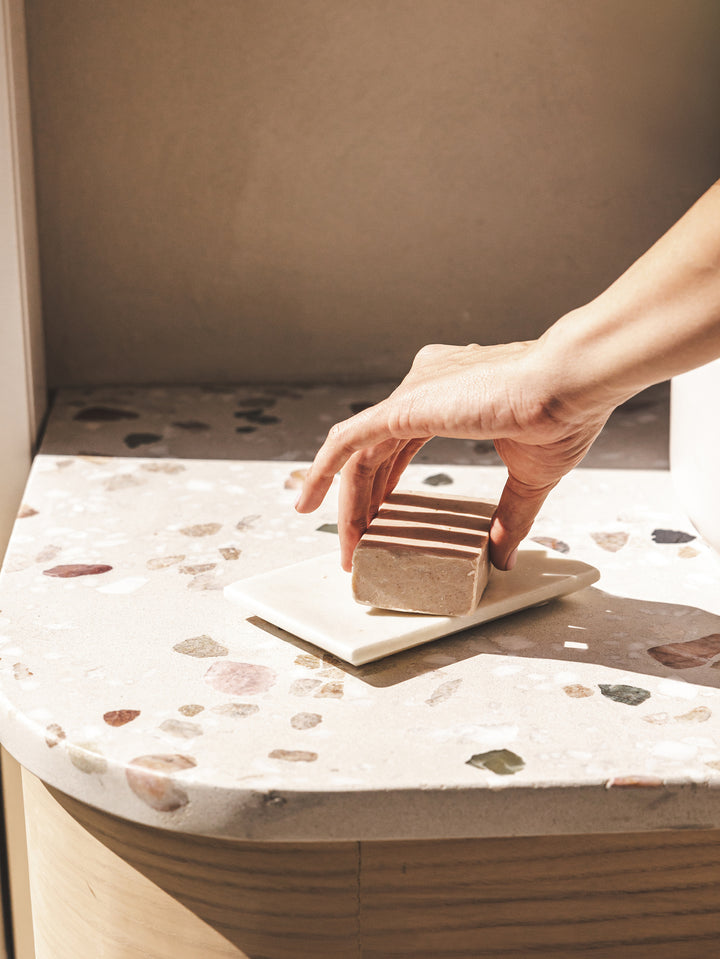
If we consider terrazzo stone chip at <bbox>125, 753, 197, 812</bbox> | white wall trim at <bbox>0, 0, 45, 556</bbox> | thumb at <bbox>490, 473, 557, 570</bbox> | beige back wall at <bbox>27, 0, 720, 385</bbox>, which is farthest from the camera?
beige back wall at <bbox>27, 0, 720, 385</bbox>

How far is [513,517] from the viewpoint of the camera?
0.81 m

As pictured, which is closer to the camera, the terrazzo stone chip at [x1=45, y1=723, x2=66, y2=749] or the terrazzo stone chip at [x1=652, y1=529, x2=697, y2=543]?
the terrazzo stone chip at [x1=45, y1=723, x2=66, y2=749]

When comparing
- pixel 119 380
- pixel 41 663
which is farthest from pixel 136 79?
pixel 41 663

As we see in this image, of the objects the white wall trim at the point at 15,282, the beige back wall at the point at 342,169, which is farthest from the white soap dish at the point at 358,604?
the beige back wall at the point at 342,169

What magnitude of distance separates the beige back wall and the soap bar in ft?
2.42

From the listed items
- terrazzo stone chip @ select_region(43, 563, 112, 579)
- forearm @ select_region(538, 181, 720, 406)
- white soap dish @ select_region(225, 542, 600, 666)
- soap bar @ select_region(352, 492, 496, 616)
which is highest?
forearm @ select_region(538, 181, 720, 406)

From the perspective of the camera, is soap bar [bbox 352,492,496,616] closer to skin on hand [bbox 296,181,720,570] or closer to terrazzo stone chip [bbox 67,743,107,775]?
skin on hand [bbox 296,181,720,570]

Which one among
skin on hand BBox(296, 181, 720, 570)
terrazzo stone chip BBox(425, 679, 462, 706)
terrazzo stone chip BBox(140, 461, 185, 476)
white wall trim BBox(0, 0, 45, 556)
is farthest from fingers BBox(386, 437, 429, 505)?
white wall trim BBox(0, 0, 45, 556)

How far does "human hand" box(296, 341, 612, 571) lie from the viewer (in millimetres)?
694

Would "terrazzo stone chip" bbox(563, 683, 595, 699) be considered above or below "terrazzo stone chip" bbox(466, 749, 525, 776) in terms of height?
below

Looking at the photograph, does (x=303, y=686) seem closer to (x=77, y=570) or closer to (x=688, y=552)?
(x=77, y=570)

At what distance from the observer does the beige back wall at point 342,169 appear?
1339mm

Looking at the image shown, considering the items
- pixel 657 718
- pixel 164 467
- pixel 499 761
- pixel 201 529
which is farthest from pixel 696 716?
pixel 164 467

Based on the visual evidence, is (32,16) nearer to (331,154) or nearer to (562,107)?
(331,154)
